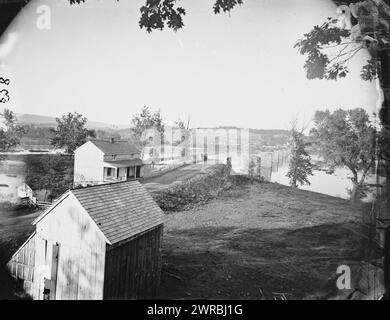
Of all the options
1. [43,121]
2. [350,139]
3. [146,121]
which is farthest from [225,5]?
[43,121]

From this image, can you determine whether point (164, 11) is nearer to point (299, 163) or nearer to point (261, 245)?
point (299, 163)

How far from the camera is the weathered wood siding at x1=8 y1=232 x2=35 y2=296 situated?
3.71 m

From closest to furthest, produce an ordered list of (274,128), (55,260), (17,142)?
(55,260)
(17,142)
(274,128)

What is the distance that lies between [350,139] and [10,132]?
6617 millimetres

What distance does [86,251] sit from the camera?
337 centimetres

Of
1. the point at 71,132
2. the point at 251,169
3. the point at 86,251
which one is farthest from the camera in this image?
the point at 251,169

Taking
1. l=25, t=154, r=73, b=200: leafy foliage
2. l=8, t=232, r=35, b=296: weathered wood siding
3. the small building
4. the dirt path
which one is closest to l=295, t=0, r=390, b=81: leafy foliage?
the dirt path

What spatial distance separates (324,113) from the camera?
453cm

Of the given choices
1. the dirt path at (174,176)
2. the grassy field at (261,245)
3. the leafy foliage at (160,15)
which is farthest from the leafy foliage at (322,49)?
the dirt path at (174,176)

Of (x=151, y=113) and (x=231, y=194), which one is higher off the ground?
(x=151, y=113)

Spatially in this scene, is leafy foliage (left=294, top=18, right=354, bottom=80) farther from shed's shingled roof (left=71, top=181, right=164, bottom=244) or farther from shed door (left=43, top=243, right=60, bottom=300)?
shed door (left=43, top=243, right=60, bottom=300)
